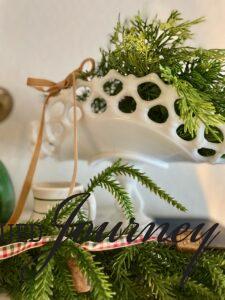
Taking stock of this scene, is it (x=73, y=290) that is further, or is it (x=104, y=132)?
(x=104, y=132)

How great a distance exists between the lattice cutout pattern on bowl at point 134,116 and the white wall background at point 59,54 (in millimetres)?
239

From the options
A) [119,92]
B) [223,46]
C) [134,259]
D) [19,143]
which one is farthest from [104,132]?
[223,46]

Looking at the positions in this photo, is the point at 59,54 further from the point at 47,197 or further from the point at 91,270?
the point at 91,270

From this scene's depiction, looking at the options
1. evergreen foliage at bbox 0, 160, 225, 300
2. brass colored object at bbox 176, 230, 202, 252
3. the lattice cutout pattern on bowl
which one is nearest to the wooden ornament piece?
evergreen foliage at bbox 0, 160, 225, 300

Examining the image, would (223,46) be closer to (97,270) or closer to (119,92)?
(119,92)

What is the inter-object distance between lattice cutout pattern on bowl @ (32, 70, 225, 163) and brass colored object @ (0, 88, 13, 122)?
243 mm

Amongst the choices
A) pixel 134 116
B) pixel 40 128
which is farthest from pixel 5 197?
pixel 134 116

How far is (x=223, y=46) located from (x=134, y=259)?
0.61 metres

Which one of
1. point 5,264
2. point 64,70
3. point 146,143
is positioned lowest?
point 5,264

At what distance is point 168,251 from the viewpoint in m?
0.41

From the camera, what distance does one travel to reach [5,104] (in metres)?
0.77

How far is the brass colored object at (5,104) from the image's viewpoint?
0.77 meters

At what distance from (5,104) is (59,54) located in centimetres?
16

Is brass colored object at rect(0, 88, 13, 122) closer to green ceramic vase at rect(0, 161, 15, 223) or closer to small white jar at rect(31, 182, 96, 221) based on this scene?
green ceramic vase at rect(0, 161, 15, 223)
